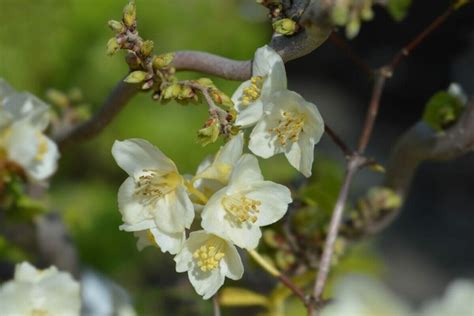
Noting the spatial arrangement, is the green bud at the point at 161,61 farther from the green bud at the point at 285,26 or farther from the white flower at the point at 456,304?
the white flower at the point at 456,304

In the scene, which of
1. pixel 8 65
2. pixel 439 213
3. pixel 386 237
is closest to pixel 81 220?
pixel 8 65

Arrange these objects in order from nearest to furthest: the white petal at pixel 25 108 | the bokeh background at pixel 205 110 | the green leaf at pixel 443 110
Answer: the white petal at pixel 25 108
the green leaf at pixel 443 110
the bokeh background at pixel 205 110

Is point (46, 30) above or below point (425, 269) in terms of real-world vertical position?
above

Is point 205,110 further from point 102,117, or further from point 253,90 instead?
point 253,90

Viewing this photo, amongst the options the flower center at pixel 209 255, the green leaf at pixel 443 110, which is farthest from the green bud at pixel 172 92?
the green leaf at pixel 443 110

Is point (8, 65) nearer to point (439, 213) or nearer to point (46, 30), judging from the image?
point (46, 30)
